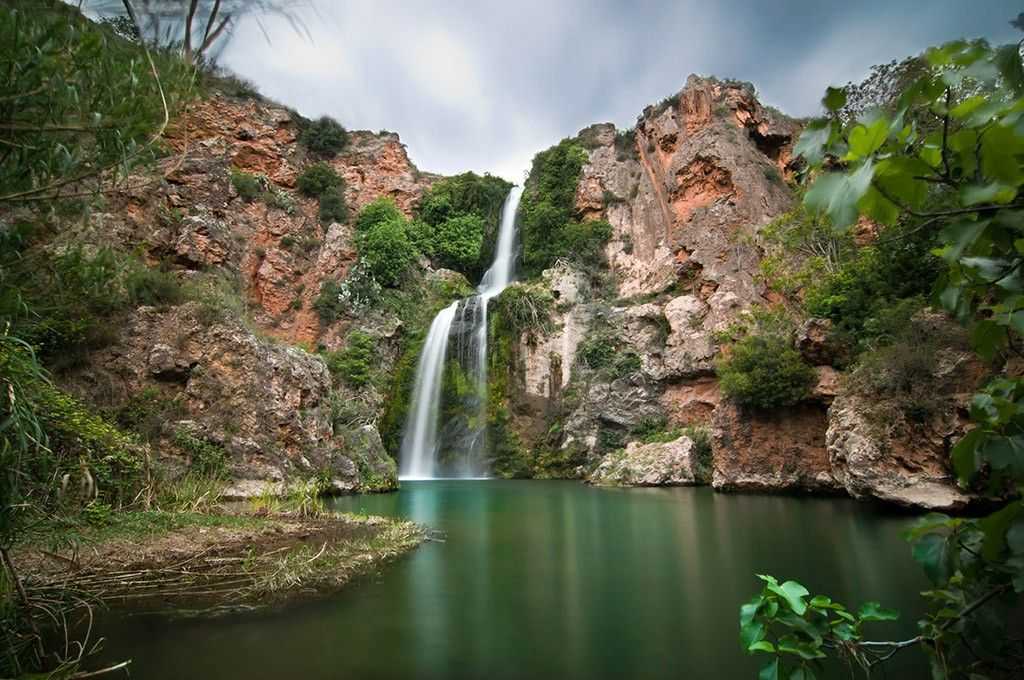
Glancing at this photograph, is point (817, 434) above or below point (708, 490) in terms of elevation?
above

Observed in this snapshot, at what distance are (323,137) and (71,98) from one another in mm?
32685

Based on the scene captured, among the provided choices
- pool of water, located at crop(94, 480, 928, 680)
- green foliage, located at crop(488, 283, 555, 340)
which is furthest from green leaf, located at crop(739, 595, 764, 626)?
green foliage, located at crop(488, 283, 555, 340)

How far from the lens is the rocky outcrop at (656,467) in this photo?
1816cm

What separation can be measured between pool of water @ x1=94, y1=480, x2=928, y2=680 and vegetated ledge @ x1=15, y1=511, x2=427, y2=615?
1.41ft

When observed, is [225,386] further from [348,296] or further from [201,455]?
[348,296]

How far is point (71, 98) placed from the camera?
2756mm

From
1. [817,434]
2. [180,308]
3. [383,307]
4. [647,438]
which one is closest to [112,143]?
[180,308]

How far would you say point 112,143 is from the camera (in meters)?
3.05

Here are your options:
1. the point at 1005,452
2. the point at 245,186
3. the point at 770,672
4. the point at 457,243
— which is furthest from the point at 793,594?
the point at 457,243

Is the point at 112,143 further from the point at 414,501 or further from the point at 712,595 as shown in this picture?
the point at 414,501

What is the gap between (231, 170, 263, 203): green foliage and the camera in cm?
2686

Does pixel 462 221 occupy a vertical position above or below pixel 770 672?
above

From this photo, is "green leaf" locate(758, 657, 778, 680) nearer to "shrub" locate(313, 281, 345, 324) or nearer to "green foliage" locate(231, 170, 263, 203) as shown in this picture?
"shrub" locate(313, 281, 345, 324)

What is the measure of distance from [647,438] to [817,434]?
6.76m
